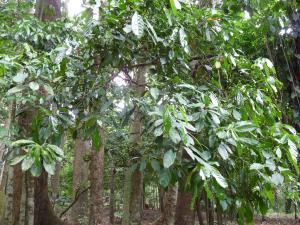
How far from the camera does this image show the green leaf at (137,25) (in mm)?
2051

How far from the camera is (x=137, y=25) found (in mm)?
2074

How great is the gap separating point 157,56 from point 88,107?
673 mm

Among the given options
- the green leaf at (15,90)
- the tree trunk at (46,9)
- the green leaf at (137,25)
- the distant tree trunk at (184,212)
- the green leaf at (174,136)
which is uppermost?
the tree trunk at (46,9)

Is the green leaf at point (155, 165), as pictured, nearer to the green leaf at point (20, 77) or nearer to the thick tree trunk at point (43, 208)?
the green leaf at point (20, 77)

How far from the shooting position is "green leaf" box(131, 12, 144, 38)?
6.73 feet

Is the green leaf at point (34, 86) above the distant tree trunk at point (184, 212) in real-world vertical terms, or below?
above

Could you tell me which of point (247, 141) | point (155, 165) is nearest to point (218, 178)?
point (247, 141)

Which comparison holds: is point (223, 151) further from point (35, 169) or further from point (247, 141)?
point (35, 169)

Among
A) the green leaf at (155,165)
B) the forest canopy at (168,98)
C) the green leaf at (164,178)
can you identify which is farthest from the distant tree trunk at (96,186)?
the green leaf at (164,178)

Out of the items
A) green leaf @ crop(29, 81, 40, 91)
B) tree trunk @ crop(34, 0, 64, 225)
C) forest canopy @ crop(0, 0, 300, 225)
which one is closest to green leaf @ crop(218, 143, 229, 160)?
forest canopy @ crop(0, 0, 300, 225)

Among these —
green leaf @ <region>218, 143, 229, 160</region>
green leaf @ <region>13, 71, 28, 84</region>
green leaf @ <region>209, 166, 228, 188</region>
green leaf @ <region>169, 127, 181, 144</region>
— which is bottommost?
green leaf @ <region>209, 166, 228, 188</region>

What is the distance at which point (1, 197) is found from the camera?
18.3 ft

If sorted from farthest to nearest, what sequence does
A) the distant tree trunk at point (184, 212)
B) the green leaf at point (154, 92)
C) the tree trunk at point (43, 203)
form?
the tree trunk at point (43, 203) < the distant tree trunk at point (184, 212) < the green leaf at point (154, 92)

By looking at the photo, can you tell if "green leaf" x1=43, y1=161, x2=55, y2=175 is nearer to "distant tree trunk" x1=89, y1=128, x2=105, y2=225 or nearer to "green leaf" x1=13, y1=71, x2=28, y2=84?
"green leaf" x1=13, y1=71, x2=28, y2=84
